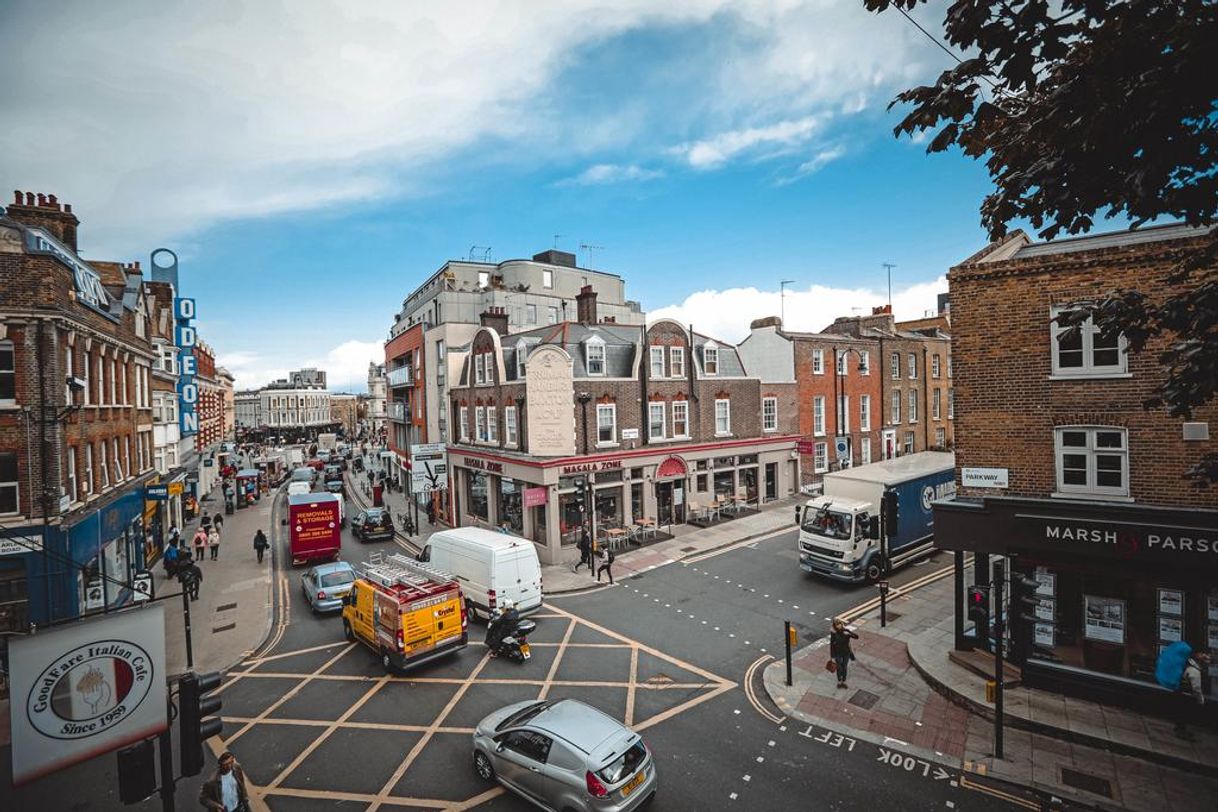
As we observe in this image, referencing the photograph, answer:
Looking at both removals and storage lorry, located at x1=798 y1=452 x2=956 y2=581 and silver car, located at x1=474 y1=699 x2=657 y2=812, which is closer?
silver car, located at x1=474 y1=699 x2=657 y2=812

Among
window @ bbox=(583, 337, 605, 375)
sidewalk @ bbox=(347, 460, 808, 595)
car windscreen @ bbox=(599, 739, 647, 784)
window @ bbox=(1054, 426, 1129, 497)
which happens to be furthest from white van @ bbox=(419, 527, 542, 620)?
window @ bbox=(1054, 426, 1129, 497)

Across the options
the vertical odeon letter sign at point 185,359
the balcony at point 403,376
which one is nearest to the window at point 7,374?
the vertical odeon letter sign at point 185,359

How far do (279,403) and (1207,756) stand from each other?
16488 cm

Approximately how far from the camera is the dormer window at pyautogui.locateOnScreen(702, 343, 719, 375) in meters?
30.1

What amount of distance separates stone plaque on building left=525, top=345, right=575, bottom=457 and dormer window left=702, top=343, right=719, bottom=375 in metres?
8.82

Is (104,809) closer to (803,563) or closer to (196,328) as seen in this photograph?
(803,563)

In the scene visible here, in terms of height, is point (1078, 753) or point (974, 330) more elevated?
point (974, 330)

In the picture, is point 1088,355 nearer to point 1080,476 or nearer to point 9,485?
point 1080,476

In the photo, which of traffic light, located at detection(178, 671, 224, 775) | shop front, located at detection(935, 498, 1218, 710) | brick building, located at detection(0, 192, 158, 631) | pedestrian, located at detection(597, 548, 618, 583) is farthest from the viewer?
pedestrian, located at detection(597, 548, 618, 583)

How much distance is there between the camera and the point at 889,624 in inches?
610

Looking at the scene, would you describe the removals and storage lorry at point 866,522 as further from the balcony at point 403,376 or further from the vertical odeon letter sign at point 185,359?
the vertical odeon letter sign at point 185,359

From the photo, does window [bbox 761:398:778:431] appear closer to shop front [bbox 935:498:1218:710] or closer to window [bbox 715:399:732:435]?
window [bbox 715:399:732:435]

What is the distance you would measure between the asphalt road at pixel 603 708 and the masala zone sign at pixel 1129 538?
17.6 feet

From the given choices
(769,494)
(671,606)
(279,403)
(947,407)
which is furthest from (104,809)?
(279,403)
